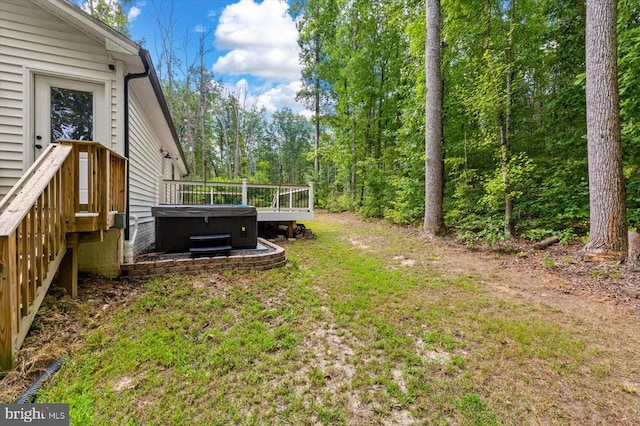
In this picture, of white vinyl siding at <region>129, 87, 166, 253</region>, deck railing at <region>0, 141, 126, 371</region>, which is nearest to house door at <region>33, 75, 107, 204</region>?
deck railing at <region>0, 141, 126, 371</region>

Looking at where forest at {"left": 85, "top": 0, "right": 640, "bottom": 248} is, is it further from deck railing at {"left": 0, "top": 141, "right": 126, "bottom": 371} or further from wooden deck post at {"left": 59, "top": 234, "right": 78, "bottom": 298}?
wooden deck post at {"left": 59, "top": 234, "right": 78, "bottom": 298}

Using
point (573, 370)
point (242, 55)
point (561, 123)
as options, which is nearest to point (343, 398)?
point (573, 370)

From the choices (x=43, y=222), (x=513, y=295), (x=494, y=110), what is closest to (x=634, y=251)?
(x=513, y=295)

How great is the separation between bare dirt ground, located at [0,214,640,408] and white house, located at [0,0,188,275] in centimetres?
79

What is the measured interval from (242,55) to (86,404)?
27485 mm

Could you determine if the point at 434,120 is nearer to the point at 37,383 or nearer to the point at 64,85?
the point at 64,85

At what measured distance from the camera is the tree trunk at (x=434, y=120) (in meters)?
7.11

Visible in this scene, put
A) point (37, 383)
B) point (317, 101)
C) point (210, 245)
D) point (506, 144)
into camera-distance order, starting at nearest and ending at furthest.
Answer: point (37, 383), point (210, 245), point (506, 144), point (317, 101)

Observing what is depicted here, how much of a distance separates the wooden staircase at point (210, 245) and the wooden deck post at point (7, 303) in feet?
8.48

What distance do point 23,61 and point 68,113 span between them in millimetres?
743

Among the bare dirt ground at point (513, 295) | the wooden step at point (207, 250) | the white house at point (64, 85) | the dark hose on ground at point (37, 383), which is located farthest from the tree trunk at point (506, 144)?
the dark hose on ground at point (37, 383)

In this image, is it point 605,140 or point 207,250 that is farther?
point 207,250

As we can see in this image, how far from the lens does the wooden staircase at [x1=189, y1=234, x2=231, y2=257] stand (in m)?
4.68

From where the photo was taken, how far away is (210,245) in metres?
5.05
